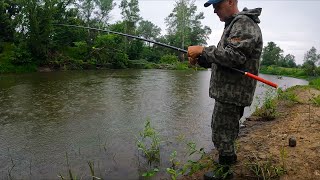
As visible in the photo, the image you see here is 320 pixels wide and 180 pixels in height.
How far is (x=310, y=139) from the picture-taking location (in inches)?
176

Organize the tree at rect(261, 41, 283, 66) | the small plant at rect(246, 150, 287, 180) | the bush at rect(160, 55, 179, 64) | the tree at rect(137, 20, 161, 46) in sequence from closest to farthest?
the small plant at rect(246, 150, 287, 180) → the bush at rect(160, 55, 179, 64) → the tree at rect(261, 41, 283, 66) → the tree at rect(137, 20, 161, 46)

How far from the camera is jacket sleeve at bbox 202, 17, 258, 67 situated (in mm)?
2797

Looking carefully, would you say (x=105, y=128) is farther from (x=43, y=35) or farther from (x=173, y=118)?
(x=43, y=35)

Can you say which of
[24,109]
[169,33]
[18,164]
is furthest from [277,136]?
[169,33]

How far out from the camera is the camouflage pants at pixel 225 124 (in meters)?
3.17

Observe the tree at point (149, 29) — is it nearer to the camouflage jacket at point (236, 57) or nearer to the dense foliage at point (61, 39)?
the dense foliage at point (61, 39)

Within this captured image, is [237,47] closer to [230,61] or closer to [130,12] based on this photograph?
[230,61]

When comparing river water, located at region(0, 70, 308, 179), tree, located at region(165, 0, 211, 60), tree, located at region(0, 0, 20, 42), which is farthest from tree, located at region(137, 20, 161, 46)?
river water, located at region(0, 70, 308, 179)

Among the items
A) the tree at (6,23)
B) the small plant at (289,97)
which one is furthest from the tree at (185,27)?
the small plant at (289,97)

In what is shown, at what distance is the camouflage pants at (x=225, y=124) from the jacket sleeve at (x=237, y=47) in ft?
1.74

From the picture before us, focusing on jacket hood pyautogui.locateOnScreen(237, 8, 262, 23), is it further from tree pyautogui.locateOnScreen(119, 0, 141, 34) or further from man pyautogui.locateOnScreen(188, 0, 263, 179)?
tree pyautogui.locateOnScreen(119, 0, 141, 34)

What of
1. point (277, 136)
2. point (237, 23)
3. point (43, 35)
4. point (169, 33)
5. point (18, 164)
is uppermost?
point (169, 33)

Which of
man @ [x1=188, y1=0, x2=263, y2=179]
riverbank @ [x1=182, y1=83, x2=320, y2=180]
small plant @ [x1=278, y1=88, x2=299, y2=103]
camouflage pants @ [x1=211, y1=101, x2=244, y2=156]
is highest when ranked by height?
man @ [x1=188, y1=0, x2=263, y2=179]

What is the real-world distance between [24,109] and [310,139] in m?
7.06
